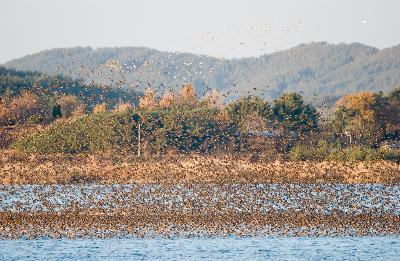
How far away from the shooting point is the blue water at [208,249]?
28.6 meters

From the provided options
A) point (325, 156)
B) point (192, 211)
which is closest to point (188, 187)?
point (192, 211)

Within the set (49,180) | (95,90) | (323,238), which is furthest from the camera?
(95,90)

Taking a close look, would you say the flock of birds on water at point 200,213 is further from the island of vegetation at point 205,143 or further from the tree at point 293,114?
the tree at point 293,114

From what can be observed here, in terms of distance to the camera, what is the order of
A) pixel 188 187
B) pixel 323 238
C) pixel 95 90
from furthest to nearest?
pixel 95 90, pixel 188 187, pixel 323 238

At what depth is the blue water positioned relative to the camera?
93.7ft

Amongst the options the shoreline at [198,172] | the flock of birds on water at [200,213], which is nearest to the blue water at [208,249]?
the flock of birds on water at [200,213]

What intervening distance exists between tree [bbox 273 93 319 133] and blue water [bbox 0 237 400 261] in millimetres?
59323

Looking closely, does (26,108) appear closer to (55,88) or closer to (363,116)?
(55,88)

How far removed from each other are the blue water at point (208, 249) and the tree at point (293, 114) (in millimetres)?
59323

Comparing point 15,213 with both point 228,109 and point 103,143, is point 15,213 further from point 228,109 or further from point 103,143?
point 228,109

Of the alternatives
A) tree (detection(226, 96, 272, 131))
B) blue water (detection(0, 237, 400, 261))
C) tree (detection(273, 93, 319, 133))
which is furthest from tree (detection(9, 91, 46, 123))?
blue water (detection(0, 237, 400, 261))

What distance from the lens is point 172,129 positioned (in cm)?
8506

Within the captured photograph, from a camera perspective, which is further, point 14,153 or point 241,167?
point 14,153

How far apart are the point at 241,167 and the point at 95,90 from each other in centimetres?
10690
